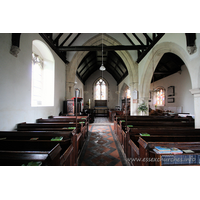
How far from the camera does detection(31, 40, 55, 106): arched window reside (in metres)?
4.19

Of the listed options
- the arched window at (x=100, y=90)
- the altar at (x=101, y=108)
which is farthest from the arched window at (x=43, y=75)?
the arched window at (x=100, y=90)

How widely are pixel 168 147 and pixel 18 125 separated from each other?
122 inches

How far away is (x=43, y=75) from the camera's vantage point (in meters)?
4.69

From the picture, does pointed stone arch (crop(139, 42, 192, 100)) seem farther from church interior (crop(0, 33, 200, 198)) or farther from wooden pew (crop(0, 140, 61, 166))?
wooden pew (crop(0, 140, 61, 166))

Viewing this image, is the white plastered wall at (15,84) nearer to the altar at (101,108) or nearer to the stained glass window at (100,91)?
the altar at (101,108)

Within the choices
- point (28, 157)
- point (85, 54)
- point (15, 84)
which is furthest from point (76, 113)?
point (85, 54)

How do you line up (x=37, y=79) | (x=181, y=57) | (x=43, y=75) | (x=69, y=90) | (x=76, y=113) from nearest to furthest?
1. (x=76, y=113)
2. (x=181, y=57)
3. (x=37, y=79)
4. (x=43, y=75)
5. (x=69, y=90)

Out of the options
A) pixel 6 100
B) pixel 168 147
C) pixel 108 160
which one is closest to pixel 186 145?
pixel 168 147

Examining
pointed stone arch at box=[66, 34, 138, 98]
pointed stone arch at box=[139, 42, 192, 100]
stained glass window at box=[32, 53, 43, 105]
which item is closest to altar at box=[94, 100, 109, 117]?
pointed stone arch at box=[66, 34, 138, 98]

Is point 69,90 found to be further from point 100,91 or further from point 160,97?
point 160,97

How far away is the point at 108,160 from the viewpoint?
7.86 ft

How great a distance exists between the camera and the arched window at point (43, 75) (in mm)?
4191

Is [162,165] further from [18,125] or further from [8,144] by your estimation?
[18,125]

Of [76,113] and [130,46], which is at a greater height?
[130,46]
